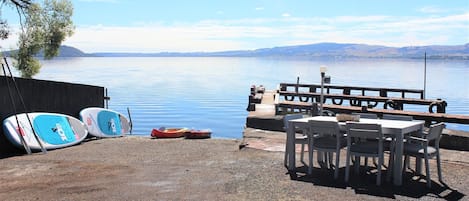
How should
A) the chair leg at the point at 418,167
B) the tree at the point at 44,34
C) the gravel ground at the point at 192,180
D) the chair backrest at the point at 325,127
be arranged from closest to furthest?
the gravel ground at the point at 192,180
the chair backrest at the point at 325,127
the chair leg at the point at 418,167
the tree at the point at 44,34

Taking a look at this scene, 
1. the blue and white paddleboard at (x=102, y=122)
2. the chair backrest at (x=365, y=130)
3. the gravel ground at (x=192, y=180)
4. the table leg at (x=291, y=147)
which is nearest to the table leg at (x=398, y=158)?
the gravel ground at (x=192, y=180)

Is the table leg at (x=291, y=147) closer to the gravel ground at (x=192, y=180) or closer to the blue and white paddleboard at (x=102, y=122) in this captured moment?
the gravel ground at (x=192, y=180)

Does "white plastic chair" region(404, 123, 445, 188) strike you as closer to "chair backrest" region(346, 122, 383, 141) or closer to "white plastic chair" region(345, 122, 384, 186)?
"white plastic chair" region(345, 122, 384, 186)

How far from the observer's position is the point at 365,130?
5.70m

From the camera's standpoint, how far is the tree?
1742cm

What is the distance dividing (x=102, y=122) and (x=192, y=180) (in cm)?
799

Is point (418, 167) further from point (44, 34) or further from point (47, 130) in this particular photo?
point (44, 34)

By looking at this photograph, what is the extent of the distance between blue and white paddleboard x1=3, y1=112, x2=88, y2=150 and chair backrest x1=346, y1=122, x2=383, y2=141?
6.07m

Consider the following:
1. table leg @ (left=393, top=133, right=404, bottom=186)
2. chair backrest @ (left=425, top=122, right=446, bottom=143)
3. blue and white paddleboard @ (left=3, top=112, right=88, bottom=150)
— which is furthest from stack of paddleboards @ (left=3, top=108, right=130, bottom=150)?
chair backrest @ (left=425, top=122, right=446, bottom=143)

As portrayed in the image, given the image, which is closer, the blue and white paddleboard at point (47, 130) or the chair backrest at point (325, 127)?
the chair backrest at point (325, 127)

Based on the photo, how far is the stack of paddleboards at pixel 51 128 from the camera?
909cm

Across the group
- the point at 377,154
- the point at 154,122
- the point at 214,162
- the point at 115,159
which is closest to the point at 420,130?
the point at 377,154

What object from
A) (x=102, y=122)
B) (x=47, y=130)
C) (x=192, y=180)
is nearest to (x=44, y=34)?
(x=102, y=122)

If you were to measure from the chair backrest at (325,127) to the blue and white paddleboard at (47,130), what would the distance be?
18.2 feet
